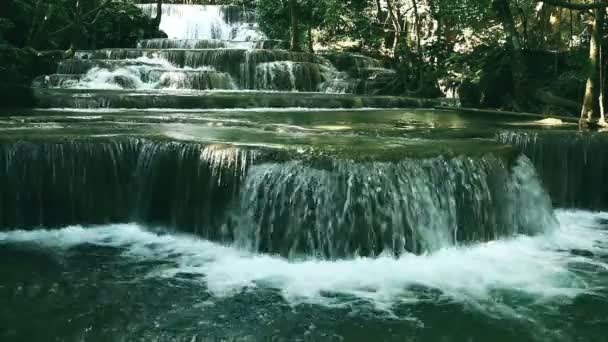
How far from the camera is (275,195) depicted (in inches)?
264

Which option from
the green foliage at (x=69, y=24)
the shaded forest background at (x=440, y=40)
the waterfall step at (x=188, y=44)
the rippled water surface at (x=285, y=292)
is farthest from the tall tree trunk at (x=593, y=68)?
the green foliage at (x=69, y=24)

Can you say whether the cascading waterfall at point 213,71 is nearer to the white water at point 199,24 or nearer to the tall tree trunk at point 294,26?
the tall tree trunk at point 294,26

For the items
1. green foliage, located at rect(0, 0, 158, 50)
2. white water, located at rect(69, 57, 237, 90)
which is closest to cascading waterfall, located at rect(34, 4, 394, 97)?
white water, located at rect(69, 57, 237, 90)

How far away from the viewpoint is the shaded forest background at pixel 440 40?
14023mm

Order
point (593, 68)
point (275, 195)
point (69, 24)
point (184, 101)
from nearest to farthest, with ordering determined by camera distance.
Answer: point (275, 195)
point (593, 68)
point (184, 101)
point (69, 24)

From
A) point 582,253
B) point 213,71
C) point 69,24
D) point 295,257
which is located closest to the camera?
point 295,257

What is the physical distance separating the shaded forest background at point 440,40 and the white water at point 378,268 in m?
3.37

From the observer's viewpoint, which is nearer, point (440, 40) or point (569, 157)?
point (569, 157)

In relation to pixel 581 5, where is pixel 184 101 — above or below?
below

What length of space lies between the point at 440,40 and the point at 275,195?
15.0 metres

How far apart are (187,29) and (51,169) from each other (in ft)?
73.2

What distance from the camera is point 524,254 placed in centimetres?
704

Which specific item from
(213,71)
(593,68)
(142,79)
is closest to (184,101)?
(142,79)

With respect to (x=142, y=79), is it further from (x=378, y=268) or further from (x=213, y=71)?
(x=378, y=268)
